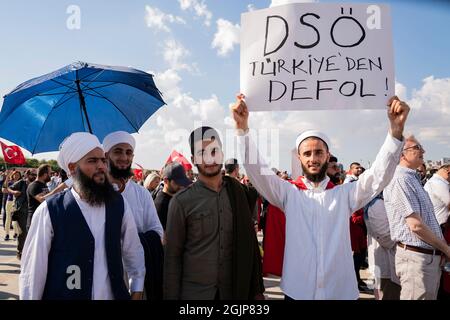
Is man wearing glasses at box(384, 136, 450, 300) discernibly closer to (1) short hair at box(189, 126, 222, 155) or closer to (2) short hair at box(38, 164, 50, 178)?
(1) short hair at box(189, 126, 222, 155)

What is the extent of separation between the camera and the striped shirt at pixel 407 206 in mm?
3227

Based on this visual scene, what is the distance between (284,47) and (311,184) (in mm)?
1022

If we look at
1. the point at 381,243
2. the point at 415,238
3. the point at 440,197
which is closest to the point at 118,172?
the point at 415,238

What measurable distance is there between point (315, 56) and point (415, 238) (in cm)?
196

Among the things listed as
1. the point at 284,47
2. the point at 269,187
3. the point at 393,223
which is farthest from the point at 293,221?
the point at 393,223

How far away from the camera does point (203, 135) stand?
2557mm

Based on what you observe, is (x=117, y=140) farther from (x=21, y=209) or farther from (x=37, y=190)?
(x=21, y=209)

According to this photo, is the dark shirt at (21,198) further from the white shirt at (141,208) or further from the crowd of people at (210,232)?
the crowd of people at (210,232)

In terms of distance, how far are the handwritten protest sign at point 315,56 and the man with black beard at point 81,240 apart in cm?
121

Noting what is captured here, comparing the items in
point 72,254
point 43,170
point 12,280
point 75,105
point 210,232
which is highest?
point 75,105

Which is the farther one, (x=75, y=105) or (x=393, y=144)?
(x=75, y=105)
